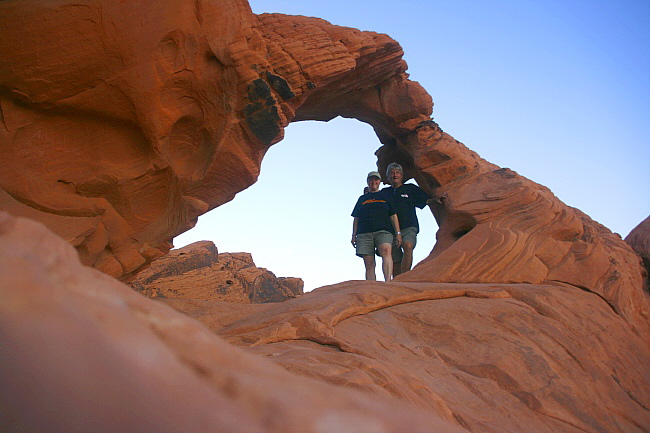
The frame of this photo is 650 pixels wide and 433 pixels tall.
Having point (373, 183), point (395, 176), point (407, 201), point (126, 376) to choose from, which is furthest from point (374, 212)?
point (126, 376)

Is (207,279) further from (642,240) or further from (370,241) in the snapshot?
(642,240)

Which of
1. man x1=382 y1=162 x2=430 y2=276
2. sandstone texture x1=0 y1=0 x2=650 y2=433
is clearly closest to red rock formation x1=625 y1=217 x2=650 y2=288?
sandstone texture x1=0 y1=0 x2=650 y2=433

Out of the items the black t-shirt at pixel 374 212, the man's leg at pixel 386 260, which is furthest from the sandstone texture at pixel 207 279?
the man's leg at pixel 386 260

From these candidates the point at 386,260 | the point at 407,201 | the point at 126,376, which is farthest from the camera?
the point at 407,201

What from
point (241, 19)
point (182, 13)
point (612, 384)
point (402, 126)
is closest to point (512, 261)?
point (612, 384)

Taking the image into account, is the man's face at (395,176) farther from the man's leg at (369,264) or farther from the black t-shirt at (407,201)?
the man's leg at (369,264)

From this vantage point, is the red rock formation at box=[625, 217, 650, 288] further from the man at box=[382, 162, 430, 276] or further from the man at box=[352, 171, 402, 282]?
the man at box=[352, 171, 402, 282]

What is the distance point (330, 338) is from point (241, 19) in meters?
3.95

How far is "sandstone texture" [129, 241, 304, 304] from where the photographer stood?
9.84 m

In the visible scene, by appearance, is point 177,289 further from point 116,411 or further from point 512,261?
point 116,411

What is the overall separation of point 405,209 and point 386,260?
1.12m

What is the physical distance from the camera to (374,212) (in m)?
7.74

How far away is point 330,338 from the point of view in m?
3.39

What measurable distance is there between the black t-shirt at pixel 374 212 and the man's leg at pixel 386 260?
0.93 feet
